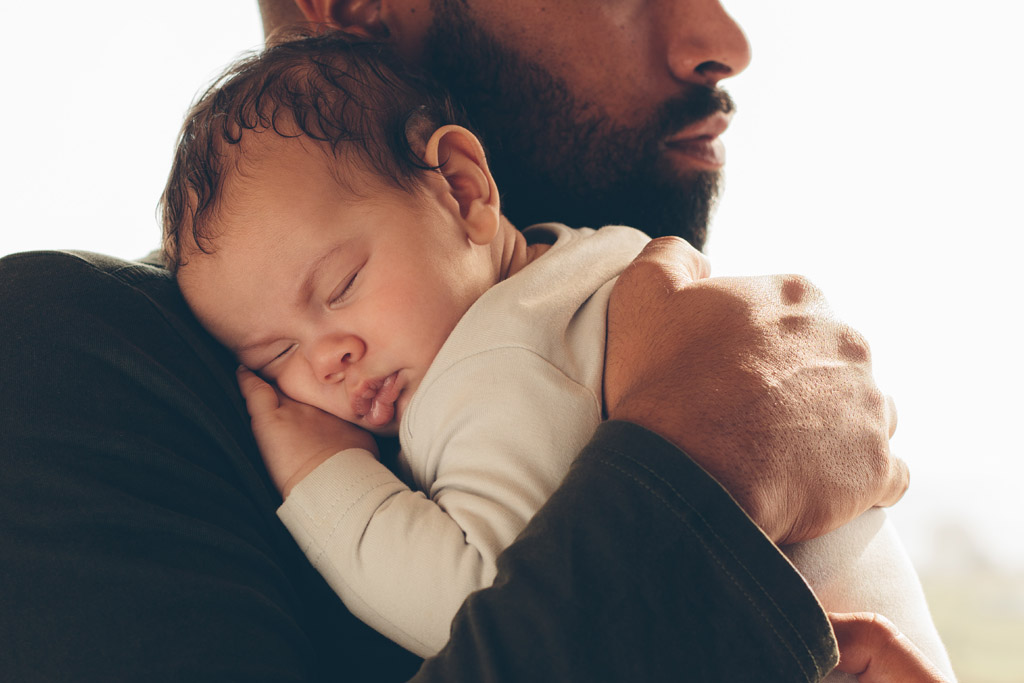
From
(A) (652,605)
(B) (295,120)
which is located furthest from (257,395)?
(A) (652,605)

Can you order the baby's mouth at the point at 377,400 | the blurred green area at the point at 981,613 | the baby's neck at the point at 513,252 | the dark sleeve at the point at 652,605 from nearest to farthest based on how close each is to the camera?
the dark sleeve at the point at 652,605 < the baby's mouth at the point at 377,400 < the baby's neck at the point at 513,252 < the blurred green area at the point at 981,613

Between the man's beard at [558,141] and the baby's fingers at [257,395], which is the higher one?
the man's beard at [558,141]

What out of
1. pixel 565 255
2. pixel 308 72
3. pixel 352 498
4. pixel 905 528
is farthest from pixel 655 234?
pixel 905 528

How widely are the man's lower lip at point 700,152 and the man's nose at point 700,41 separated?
0.13m

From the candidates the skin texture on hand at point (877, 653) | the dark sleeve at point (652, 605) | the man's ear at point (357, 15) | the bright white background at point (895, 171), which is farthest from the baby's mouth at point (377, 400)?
the bright white background at point (895, 171)

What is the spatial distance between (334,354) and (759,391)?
→ 0.54 meters

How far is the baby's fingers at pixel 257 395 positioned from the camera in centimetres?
102

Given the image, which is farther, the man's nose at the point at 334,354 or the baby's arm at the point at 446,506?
the man's nose at the point at 334,354

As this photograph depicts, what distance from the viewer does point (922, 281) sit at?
321cm

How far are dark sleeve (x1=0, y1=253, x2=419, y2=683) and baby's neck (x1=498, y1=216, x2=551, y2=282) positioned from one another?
466 mm

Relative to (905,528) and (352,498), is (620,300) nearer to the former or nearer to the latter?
(352,498)

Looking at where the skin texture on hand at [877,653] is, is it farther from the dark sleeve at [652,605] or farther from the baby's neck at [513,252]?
the baby's neck at [513,252]

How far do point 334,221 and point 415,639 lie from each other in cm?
54

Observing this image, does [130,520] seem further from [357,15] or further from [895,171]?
[895,171]
